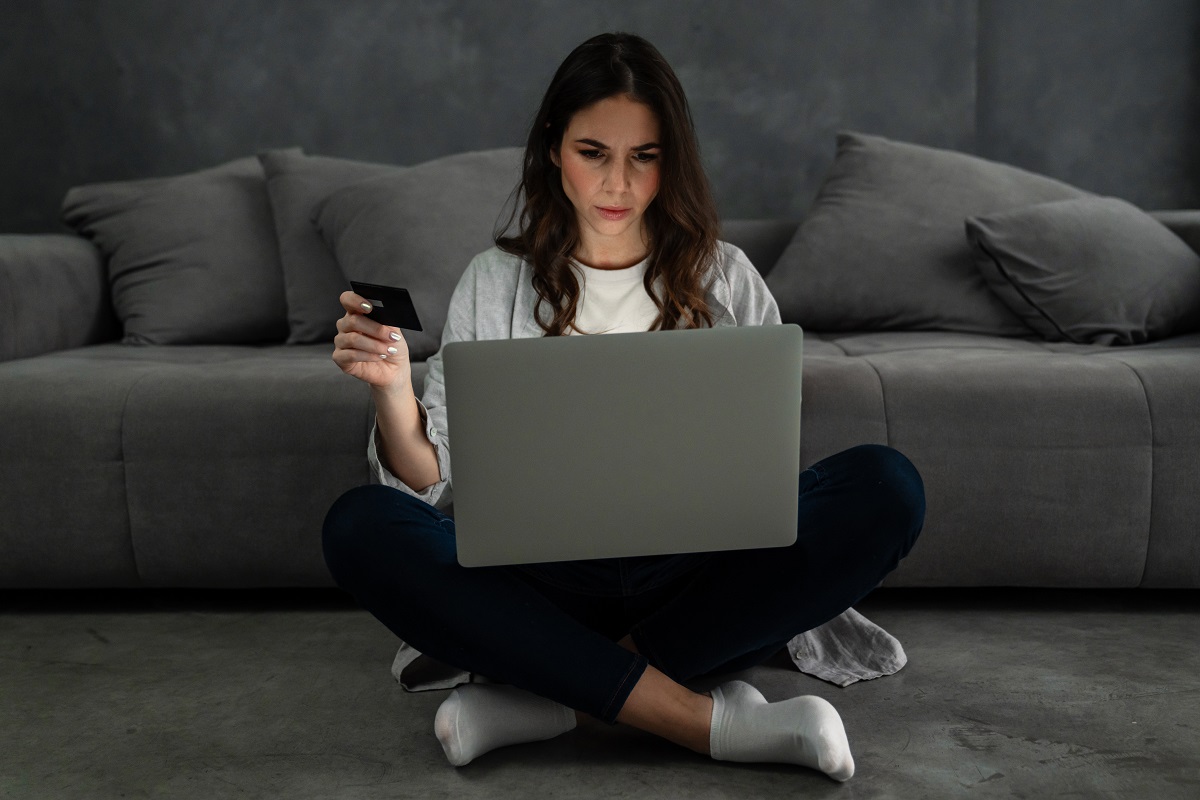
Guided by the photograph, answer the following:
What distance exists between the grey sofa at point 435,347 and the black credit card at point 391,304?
61cm

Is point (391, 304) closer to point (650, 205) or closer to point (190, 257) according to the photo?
point (650, 205)

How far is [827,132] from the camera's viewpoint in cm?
289

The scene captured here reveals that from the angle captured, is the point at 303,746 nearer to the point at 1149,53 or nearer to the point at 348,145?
the point at 348,145

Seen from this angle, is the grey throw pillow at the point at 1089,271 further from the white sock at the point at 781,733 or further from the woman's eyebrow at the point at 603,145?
the white sock at the point at 781,733

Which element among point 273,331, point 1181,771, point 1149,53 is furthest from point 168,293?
point 1149,53

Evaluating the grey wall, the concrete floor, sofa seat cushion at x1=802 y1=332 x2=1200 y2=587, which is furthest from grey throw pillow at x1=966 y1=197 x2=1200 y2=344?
the grey wall

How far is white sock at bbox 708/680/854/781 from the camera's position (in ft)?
3.98

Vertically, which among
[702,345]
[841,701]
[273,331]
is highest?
[702,345]

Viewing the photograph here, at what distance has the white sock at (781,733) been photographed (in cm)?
121

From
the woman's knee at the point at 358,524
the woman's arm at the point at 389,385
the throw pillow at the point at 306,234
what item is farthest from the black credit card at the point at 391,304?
the throw pillow at the point at 306,234

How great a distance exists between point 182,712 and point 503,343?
30.4 inches

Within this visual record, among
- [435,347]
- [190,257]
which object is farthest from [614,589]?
[190,257]

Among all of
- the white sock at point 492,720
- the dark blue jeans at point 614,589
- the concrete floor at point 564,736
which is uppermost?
the dark blue jeans at point 614,589

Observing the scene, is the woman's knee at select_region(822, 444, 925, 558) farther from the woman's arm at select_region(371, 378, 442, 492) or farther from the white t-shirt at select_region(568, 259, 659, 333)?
the woman's arm at select_region(371, 378, 442, 492)
